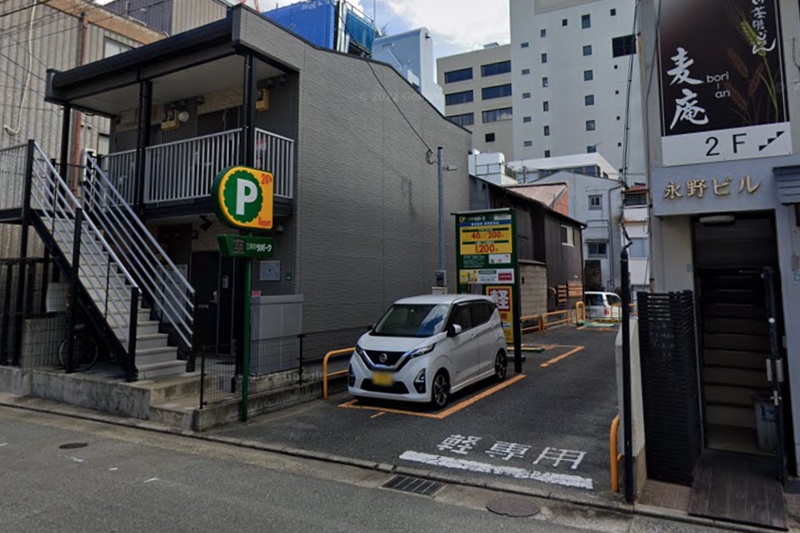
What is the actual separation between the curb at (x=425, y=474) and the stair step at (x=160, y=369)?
2.64 feet

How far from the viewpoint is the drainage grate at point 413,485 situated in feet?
16.0

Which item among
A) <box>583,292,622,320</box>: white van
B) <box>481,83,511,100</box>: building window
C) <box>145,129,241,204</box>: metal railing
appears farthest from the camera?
<box>481,83,511,100</box>: building window

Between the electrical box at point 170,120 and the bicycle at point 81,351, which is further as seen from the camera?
the electrical box at point 170,120

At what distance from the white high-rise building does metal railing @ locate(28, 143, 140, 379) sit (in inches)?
1942

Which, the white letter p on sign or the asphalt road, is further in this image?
the white letter p on sign

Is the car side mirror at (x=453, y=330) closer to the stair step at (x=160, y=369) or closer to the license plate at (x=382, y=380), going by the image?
the license plate at (x=382, y=380)

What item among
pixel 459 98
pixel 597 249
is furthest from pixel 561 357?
pixel 459 98

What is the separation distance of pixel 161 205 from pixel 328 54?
4895mm

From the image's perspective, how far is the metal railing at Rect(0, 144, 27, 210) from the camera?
10570mm

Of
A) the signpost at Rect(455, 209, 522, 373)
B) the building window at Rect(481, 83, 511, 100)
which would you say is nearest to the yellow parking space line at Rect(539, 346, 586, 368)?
the signpost at Rect(455, 209, 522, 373)

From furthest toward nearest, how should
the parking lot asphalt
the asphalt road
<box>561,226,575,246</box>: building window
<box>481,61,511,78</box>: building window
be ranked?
<box>481,61,511,78</box>: building window < <box>561,226,575,246</box>: building window < the parking lot asphalt < the asphalt road

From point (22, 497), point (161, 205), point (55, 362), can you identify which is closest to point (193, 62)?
point (161, 205)

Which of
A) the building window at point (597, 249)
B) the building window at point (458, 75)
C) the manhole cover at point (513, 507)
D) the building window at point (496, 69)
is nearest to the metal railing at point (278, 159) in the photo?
the manhole cover at point (513, 507)

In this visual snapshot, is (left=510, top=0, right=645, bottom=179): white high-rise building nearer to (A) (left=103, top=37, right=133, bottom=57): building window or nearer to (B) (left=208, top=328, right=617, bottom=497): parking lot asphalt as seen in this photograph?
(A) (left=103, top=37, right=133, bottom=57): building window
